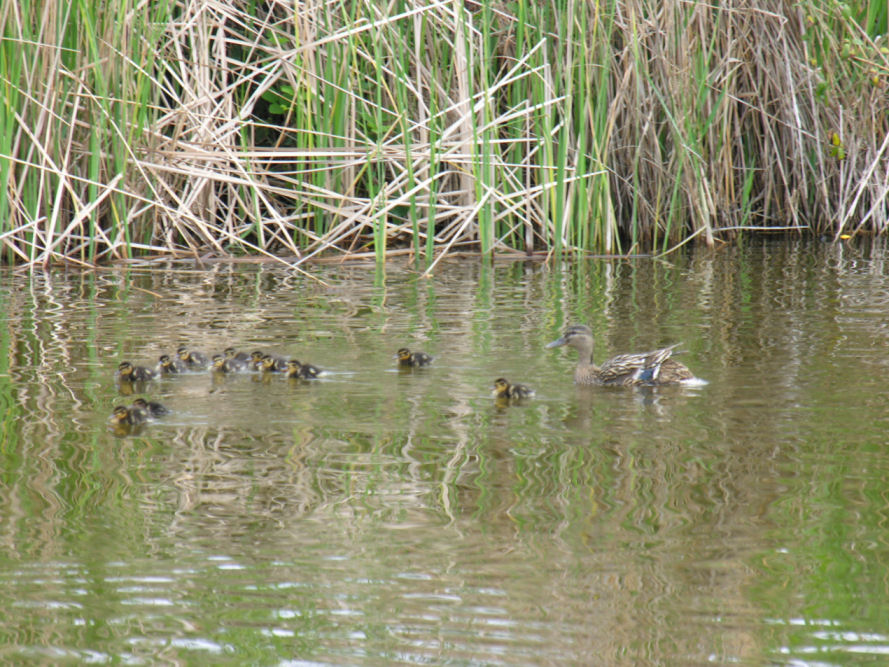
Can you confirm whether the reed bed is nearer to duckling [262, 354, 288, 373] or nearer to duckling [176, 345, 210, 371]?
duckling [176, 345, 210, 371]

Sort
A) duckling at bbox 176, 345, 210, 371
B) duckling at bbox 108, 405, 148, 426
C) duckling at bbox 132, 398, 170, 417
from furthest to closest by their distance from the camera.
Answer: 1. duckling at bbox 176, 345, 210, 371
2. duckling at bbox 132, 398, 170, 417
3. duckling at bbox 108, 405, 148, 426

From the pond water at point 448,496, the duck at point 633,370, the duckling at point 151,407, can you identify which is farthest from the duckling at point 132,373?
the duck at point 633,370

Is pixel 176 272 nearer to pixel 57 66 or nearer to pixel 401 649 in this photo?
pixel 57 66

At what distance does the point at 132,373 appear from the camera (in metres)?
6.08

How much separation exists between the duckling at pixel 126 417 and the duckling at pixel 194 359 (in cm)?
108

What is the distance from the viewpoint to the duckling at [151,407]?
5416mm

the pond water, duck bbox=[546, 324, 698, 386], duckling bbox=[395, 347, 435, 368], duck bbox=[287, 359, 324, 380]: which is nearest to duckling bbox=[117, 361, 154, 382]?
the pond water

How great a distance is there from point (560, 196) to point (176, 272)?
284 centimetres

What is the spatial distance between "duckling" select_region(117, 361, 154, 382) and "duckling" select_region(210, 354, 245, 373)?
0.35 metres

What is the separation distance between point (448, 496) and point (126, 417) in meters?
1.62

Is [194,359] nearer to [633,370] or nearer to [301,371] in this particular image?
[301,371]

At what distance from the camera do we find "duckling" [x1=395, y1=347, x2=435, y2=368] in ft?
20.7

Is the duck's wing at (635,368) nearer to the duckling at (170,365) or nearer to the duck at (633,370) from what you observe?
the duck at (633,370)

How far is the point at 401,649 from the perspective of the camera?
3154mm
